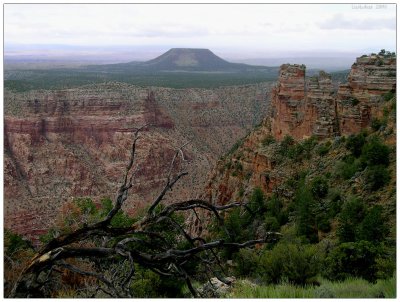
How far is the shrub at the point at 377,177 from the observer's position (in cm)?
1543

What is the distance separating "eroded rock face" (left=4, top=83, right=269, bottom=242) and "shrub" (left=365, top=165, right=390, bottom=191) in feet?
104

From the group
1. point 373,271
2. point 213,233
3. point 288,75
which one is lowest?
point 213,233

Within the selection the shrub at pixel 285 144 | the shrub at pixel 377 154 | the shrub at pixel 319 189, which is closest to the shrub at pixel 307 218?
the shrub at pixel 319 189

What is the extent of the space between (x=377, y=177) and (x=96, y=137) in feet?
150

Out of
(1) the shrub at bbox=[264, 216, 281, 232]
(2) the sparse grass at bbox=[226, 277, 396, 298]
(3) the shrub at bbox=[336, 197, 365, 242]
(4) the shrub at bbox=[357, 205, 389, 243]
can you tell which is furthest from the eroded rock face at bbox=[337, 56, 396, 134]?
(2) the sparse grass at bbox=[226, 277, 396, 298]

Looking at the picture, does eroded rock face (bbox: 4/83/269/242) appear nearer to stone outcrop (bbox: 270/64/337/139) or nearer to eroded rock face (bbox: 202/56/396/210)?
eroded rock face (bbox: 202/56/396/210)

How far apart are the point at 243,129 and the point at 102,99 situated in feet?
54.7

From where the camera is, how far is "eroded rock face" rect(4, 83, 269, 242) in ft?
170

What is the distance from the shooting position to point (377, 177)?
51.3 ft

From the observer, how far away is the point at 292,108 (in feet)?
84.5

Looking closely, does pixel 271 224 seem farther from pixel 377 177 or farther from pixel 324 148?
pixel 377 177

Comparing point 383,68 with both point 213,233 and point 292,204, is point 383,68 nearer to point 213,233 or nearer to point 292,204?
point 292,204

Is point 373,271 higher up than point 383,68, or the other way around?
point 383,68

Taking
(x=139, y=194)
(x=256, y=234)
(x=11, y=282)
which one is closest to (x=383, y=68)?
(x=256, y=234)
